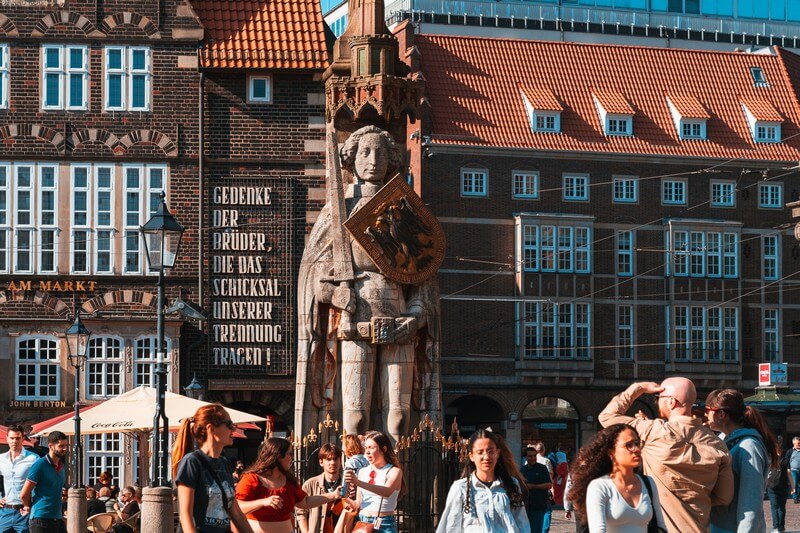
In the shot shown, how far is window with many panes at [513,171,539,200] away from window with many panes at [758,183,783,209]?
8.04 metres

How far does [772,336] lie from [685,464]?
50723 mm

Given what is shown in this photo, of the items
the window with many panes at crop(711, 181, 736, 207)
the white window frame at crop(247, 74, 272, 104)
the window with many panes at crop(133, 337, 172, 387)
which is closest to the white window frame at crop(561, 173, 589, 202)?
the window with many panes at crop(711, 181, 736, 207)

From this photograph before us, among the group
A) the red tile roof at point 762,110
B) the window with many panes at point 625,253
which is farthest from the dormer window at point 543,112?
the red tile roof at point 762,110

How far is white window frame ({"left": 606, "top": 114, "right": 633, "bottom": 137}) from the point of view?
189ft

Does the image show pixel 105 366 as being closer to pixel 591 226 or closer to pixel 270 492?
pixel 591 226

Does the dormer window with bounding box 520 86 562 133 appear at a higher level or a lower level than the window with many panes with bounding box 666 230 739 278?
higher

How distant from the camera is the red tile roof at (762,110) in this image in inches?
2314

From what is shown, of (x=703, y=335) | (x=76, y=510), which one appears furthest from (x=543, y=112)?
(x=76, y=510)

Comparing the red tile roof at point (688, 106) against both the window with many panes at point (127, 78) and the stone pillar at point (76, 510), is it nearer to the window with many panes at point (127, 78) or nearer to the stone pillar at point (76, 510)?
the window with many panes at point (127, 78)

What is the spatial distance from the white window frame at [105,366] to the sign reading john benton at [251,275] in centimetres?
216

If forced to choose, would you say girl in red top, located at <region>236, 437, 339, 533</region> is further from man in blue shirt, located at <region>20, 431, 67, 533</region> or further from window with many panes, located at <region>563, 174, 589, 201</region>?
window with many panes, located at <region>563, 174, 589, 201</region>

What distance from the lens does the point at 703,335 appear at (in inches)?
2261

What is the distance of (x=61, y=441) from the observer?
15180 millimetres

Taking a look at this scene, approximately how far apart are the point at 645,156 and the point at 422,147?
7.76 m
